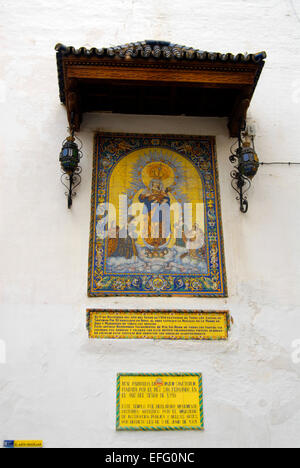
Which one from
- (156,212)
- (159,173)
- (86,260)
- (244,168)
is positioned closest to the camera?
(86,260)

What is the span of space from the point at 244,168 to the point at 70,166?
2.00m

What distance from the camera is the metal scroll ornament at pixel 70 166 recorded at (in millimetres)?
4906

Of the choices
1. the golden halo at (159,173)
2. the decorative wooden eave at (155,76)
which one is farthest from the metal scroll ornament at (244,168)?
the golden halo at (159,173)

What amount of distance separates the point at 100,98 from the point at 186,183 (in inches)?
59.1

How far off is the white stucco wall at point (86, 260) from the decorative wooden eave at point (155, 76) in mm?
371

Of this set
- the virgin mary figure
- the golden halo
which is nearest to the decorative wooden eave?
the golden halo

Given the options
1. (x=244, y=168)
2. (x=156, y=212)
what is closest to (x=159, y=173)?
(x=156, y=212)

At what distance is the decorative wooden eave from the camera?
4754 millimetres

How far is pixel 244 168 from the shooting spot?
4.96 metres

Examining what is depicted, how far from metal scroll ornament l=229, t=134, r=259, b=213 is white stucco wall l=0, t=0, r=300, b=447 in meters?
0.11

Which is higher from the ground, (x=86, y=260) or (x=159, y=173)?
(x=159, y=173)

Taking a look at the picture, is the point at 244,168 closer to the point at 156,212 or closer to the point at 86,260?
the point at 156,212

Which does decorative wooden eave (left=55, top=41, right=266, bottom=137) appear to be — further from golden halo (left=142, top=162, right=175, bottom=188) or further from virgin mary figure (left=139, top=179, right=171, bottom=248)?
virgin mary figure (left=139, top=179, right=171, bottom=248)

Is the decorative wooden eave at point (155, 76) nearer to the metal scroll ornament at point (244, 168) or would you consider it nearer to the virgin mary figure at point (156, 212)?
the metal scroll ornament at point (244, 168)
